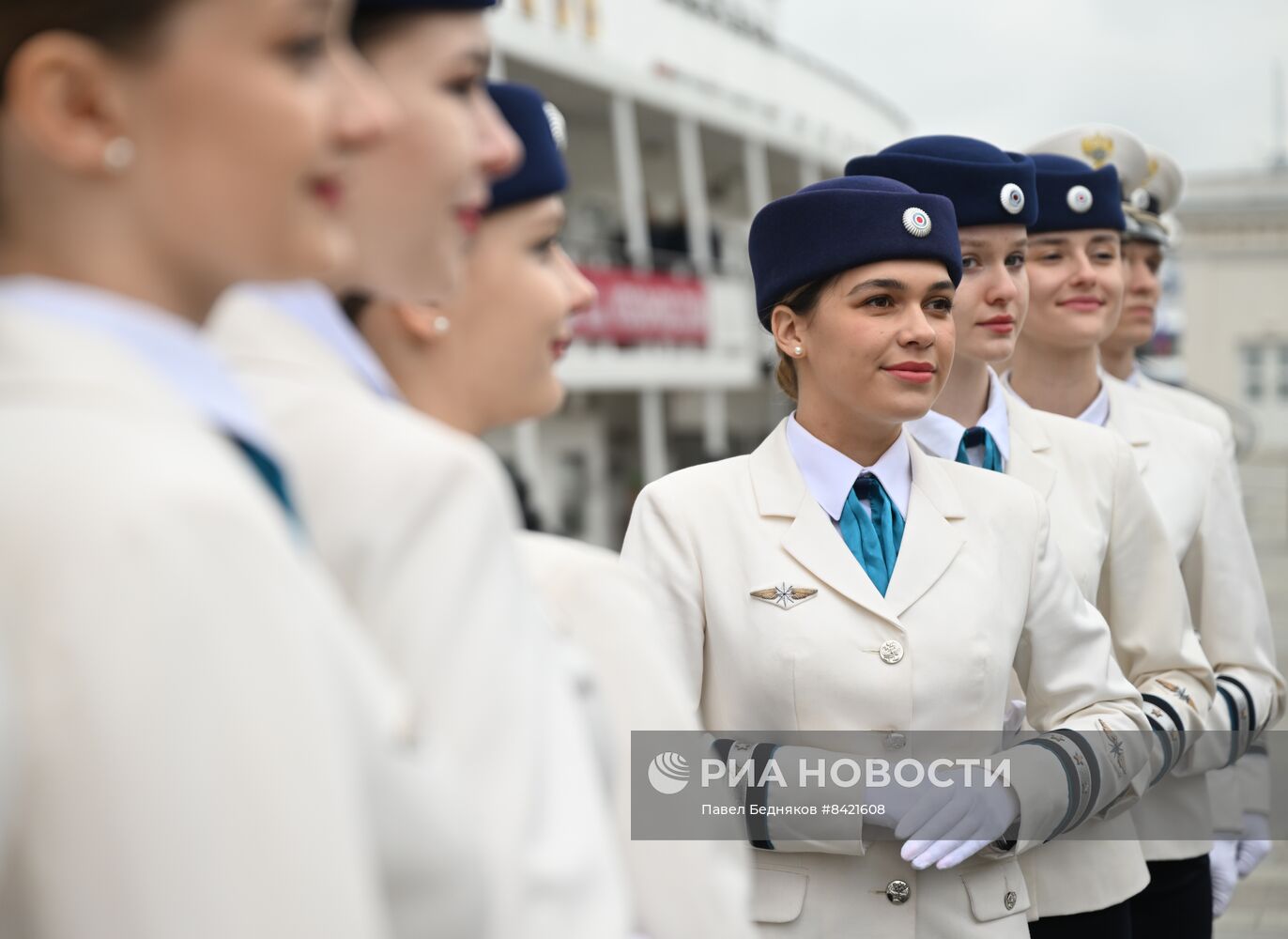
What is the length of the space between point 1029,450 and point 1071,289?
675 millimetres

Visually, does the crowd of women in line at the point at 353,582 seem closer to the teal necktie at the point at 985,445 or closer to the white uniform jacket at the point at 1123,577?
the white uniform jacket at the point at 1123,577

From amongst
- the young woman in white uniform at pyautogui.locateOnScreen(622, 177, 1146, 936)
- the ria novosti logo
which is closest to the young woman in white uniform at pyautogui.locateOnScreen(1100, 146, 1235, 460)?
the young woman in white uniform at pyautogui.locateOnScreen(622, 177, 1146, 936)

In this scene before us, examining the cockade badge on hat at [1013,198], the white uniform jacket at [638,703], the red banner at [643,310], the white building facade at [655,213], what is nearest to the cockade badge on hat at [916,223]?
the cockade badge on hat at [1013,198]

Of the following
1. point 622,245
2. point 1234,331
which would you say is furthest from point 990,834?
point 1234,331

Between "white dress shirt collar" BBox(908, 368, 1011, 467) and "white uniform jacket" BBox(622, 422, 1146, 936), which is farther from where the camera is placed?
"white dress shirt collar" BBox(908, 368, 1011, 467)

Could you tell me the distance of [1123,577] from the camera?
344 cm

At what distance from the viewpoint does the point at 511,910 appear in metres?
1.24

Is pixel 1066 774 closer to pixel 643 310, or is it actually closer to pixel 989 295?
pixel 989 295

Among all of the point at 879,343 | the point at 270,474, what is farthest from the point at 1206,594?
the point at 270,474

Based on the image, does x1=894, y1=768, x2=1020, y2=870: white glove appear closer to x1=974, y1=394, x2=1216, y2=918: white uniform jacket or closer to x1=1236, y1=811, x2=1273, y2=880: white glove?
x1=974, y1=394, x2=1216, y2=918: white uniform jacket

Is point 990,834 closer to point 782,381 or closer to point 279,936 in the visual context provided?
point 782,381

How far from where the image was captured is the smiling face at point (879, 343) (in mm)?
2877

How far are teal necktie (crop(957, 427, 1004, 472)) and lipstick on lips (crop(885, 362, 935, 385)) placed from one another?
570 millimetres

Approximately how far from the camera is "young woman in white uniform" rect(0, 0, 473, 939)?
3.04ft
